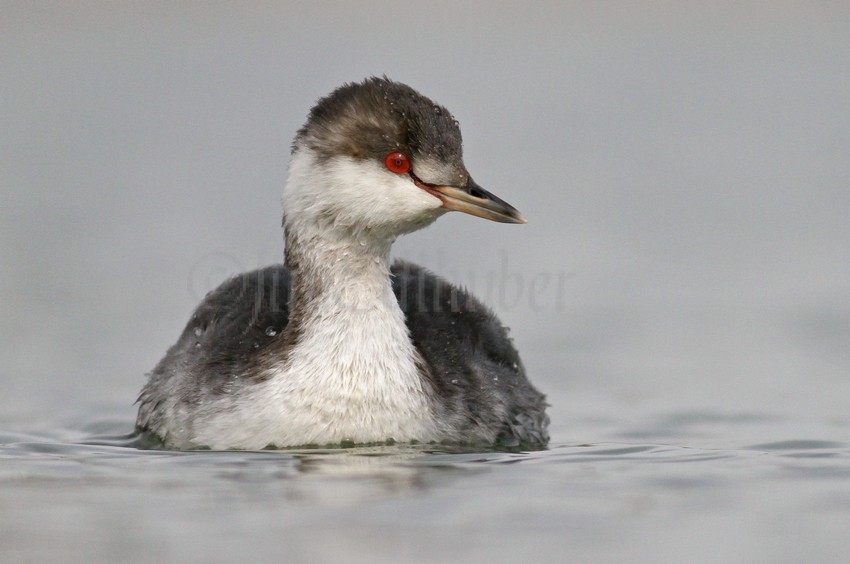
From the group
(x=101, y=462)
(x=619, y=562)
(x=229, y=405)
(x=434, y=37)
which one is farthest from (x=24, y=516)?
(x=434, y=37)

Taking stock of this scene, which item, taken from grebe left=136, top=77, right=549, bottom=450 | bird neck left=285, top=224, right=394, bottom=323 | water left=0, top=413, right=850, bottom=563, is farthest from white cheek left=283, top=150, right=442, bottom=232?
water left=0, top=413, right=850, bottom=563

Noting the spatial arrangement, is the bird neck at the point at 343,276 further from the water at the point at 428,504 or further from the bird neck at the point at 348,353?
the water at the point at 428,504

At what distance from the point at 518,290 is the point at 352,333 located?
18.9 ft

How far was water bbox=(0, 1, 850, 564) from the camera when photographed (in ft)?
23.4

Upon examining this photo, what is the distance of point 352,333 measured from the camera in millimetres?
9148

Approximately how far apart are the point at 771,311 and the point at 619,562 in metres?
7.41

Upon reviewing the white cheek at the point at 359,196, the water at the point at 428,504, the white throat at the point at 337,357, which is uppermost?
the white cheek at the point at 359,196

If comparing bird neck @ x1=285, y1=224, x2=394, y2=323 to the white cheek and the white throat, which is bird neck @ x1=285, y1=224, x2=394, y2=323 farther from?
the white cheek

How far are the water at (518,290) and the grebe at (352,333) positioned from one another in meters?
0.28

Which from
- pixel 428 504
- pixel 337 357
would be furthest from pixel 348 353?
pixel 428 504

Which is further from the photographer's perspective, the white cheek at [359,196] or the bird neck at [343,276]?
the bird neck at [343,276]

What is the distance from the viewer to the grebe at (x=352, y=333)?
895 cm

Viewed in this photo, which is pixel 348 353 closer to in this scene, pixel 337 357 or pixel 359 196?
pixel 337 357

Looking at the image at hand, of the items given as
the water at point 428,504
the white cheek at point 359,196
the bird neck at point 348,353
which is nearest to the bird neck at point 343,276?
the bird neck at point 348,353
